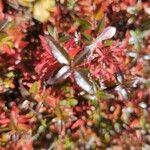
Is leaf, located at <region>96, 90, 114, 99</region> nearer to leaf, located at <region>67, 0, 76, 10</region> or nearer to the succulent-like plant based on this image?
the succulent-like plant

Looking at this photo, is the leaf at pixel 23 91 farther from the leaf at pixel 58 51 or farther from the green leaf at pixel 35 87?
the leaf at pixel 58 51

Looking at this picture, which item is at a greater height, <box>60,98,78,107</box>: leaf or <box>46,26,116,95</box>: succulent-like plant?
<box>46,26,116,95</box>: succulent-like plant

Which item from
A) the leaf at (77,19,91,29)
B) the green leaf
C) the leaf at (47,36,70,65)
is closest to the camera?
the leaf at (47,36,70,65)

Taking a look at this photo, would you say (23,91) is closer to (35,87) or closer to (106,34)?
(35,87)

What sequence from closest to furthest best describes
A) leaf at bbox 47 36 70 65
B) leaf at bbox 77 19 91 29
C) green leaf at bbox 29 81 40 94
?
leaf at bbox 47 36 70 65, green leaf at bbox 29 81 40 94, leaf at bbox 77 19 91 29

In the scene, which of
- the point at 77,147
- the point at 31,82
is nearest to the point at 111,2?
the point at 31,82

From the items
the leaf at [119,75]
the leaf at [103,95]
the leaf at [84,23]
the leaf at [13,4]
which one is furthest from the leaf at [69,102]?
the leaf at [13,4]

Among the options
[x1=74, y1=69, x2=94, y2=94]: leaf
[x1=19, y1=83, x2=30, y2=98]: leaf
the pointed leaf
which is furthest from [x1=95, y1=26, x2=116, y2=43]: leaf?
[x1=19, y1=83, x2=30, y2=98]: leaf

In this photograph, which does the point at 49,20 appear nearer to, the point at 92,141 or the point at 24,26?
the point at 24,26
